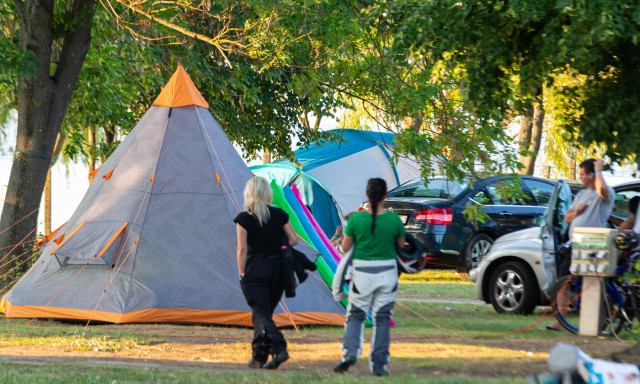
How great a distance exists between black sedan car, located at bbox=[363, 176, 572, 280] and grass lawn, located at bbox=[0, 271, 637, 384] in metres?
3.93

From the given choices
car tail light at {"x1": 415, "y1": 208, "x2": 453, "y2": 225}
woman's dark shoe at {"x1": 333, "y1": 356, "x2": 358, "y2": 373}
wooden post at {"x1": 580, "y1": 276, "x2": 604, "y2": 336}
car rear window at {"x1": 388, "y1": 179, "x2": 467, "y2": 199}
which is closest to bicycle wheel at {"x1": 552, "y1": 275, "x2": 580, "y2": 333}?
wooden post at {"x1": 580, "y1": 276, "x2": 604, "y2": 336}

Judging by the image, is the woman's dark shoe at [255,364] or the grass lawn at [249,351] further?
the woman's dark shoe at [255,364]

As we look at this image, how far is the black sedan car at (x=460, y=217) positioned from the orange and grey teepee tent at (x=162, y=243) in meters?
5.13

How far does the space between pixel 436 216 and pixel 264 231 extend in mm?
8427

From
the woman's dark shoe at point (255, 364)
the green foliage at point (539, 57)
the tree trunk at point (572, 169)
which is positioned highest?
the tree trunk at point (572, 169)

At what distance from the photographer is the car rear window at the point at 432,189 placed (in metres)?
15.9

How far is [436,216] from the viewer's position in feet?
50.9

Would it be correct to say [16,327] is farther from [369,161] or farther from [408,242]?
[369,161]

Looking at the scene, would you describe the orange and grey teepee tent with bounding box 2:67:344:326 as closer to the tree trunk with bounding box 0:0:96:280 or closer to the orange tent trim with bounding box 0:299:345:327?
the orange tent trim with bounding box 0:299:345:327

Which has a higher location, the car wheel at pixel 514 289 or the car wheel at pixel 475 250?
the car wheel at pixel 475 250

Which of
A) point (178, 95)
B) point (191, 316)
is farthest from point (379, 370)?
point (178, 95)

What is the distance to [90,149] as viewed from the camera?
1839cm

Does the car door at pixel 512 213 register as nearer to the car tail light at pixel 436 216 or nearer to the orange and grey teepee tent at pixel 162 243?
the car tail light at pixel 436 216

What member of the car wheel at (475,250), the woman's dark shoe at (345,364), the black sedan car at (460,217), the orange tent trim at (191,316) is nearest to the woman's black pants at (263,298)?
the woman's dark shoe at (345,364)
